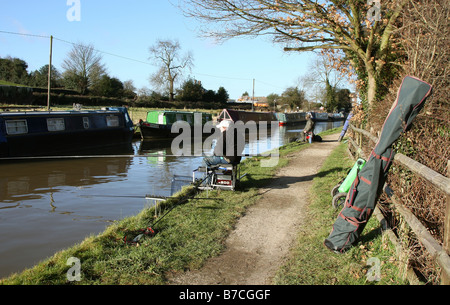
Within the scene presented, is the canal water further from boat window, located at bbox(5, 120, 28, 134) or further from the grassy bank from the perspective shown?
the grassy bank

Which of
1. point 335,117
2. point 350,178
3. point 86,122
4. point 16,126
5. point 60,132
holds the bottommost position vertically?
point 350,178

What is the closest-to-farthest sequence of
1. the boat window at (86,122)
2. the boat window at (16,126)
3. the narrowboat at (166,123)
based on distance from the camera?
the boat window at (16,126), the boat window at (86,122), the narrowboat at (166,123)

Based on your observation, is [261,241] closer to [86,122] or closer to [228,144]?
[228,144]

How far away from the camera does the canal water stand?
241 inches

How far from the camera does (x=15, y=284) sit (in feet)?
12.2

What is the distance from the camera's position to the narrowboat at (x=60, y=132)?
53.5 feet

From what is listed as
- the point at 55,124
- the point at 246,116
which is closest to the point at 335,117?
the point at 246,116

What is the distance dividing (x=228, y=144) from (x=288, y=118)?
44532 mm

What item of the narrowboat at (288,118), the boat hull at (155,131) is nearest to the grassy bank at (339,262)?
the boat hull at (155,131)

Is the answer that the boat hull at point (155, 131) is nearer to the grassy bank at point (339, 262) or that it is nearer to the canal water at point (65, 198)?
the canal water at point (65, 198)

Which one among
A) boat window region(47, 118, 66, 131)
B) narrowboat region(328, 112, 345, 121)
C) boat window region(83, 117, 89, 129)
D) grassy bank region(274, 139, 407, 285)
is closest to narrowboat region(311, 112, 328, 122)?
narrowboat region(328, 112, 345, 121)

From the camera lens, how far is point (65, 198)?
949 centimetres
